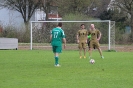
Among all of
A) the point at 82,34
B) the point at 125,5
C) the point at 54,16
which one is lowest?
the point at 82,34

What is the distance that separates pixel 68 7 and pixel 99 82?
152 feet

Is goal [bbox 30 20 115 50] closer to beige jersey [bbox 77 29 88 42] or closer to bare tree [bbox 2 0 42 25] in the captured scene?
beige jersey [bbox 77 29 88 42]

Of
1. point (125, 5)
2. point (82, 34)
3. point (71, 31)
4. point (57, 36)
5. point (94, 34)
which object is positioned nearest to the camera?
point (57, 36)

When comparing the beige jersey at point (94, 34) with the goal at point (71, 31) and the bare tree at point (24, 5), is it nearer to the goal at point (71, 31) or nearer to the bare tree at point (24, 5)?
the goal at point (71, 31)

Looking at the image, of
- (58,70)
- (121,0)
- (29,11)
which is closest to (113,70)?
(58,70)

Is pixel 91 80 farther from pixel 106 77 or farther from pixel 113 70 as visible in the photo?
pixel 113 70

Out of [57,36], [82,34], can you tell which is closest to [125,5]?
[82,34]

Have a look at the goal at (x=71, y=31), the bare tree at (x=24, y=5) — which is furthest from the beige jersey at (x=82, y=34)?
the bare tree at (x=24, y=5)

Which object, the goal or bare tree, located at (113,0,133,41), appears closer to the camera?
the goal

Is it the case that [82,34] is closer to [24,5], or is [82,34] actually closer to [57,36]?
[57,36]

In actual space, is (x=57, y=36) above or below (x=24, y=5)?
below

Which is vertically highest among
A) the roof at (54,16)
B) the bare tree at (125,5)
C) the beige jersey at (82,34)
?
the bare tree at (125,5)

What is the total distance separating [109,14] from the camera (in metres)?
66.3

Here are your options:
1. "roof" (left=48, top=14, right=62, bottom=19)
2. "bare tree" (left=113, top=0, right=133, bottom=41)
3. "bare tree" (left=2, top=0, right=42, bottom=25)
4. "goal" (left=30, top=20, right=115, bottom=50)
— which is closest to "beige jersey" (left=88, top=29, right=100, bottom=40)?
"goal" (left=30, top=20, right=115, bottom=50)
